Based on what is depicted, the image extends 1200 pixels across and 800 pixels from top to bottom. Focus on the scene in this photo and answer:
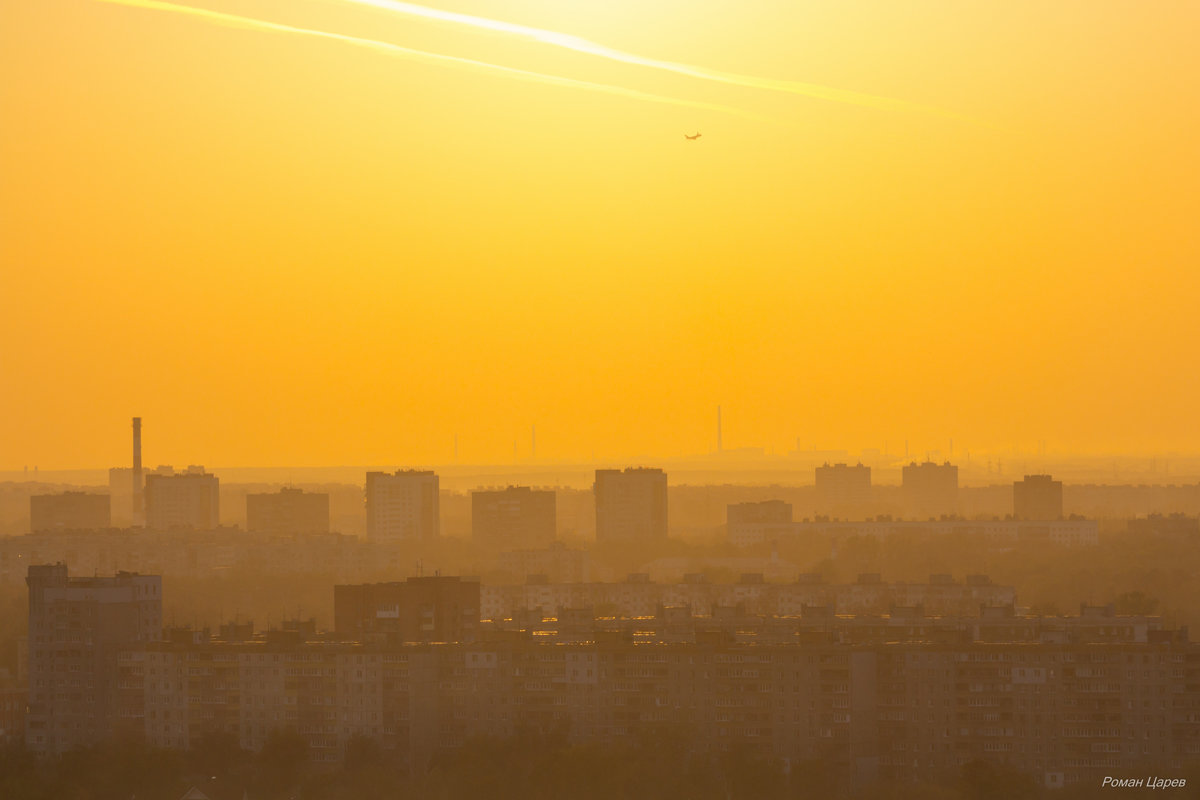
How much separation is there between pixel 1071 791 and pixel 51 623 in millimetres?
16606

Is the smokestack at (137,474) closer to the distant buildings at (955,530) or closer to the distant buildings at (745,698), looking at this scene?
the distant buildings at (955,530)

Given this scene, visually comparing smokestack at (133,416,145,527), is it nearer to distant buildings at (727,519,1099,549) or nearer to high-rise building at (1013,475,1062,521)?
distant buildings at (727,519,1099,549)

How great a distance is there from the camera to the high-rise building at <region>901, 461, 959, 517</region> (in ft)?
494

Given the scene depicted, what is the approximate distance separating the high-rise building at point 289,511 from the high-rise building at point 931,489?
47102mm

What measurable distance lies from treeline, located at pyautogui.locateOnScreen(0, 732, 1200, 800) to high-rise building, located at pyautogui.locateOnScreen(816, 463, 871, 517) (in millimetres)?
120859

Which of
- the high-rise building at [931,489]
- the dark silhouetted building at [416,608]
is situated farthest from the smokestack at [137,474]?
the dark silhouetted building at [416,608]

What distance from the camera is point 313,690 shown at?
3491 centimetres

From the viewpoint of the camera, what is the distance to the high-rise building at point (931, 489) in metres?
150

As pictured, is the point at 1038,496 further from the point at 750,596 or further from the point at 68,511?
the point at 750,596

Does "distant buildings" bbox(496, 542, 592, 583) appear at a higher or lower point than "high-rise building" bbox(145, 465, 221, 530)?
lower

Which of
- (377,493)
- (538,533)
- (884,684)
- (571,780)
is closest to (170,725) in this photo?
(571,780)

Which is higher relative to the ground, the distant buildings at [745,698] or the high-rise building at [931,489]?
the high-rise building at [931,489]

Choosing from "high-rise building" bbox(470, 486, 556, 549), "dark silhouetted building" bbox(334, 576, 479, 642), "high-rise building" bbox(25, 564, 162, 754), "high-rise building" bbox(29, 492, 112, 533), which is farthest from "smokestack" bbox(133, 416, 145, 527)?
"high-rise building" bbox(25, 564, 162, 754)

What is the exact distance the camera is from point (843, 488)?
505 feet
